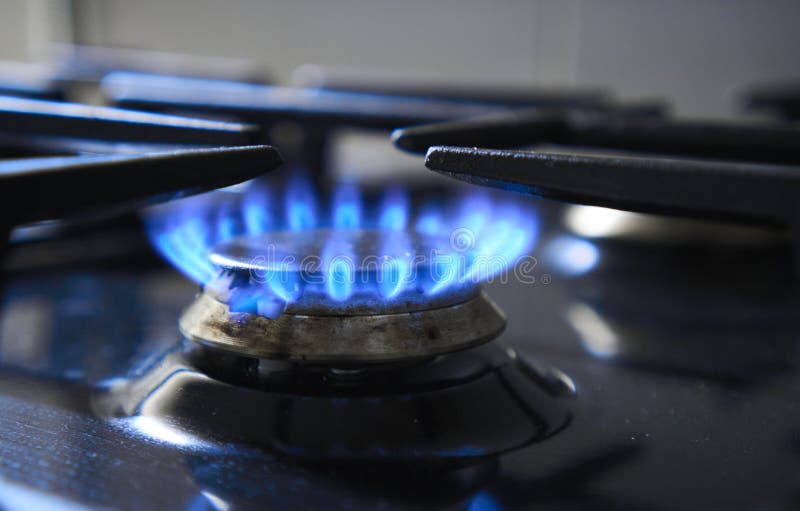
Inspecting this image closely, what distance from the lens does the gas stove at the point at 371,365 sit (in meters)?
0.28

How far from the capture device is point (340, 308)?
329mm

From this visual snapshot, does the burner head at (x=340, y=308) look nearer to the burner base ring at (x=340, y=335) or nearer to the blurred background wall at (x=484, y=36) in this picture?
the burner base ring at (x=340, y=335)

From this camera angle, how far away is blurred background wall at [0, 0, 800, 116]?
1.45m

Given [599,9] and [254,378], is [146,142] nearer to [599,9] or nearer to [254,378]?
[254,378]

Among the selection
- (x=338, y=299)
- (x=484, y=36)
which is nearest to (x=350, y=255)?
(x=338, y=299)

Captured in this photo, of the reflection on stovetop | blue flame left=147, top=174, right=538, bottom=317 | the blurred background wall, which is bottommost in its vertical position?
A: the reflection on stovetop

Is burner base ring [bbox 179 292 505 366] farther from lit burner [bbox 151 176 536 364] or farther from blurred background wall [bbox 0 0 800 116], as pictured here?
blurred background wall [bbox 0 0 800 116]

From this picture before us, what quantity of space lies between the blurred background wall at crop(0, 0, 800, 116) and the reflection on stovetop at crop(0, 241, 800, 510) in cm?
111

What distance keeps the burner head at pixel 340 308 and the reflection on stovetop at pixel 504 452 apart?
5 centimetres

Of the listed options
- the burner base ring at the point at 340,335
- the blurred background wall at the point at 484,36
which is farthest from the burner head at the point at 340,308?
the blurred background wall at the point at 484,36

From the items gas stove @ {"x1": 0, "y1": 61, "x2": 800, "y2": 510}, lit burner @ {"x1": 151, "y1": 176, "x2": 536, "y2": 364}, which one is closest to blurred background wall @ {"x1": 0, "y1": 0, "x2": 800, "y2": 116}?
gas stove @ {"x1": 0, "y1": 61, "x2": 800, "y2": 510}

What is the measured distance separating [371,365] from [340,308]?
0.03 metres

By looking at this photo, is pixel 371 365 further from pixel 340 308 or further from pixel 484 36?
pixel 484 36

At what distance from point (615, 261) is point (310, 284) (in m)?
0.46
